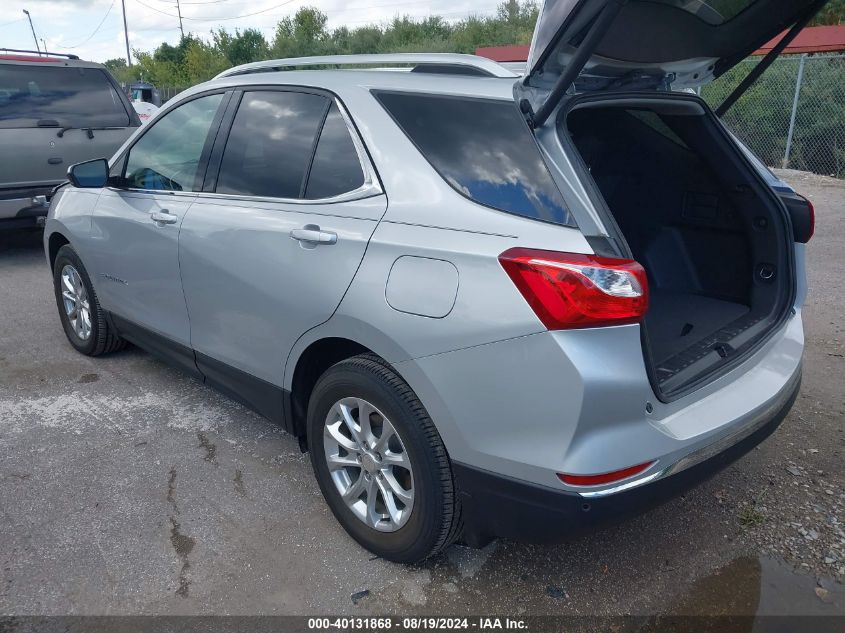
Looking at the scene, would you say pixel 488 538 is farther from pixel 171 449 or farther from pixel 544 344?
pixel 171 449

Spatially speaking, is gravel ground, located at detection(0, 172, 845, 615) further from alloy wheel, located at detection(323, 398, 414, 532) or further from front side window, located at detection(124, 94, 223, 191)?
front side window, located at detection(124, 94, 223, 191)

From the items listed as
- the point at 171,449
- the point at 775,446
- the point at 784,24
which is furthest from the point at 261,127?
the point at 775,446

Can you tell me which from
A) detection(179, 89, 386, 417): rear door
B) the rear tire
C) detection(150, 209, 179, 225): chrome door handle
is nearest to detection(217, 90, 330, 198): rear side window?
detection(179, 89, 386, 417): rear door

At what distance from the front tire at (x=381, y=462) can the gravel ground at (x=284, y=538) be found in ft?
0.61

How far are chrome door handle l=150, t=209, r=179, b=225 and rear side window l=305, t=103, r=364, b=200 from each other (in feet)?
3.18

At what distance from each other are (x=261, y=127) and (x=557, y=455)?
2.03 meters

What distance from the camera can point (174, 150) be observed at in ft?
12.3

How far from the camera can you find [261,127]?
3.17 meters

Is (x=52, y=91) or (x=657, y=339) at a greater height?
(x=52, y=91)

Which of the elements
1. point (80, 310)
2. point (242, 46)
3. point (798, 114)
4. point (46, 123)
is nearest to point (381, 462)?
point (80, 310)

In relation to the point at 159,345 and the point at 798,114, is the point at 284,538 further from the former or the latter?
the point at 798,114

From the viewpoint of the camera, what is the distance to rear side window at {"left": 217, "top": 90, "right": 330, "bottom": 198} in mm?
2918

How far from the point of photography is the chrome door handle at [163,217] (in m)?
3.45

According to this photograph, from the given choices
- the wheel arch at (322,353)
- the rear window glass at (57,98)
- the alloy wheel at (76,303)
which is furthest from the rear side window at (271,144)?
the rear window glass at (57,98)
